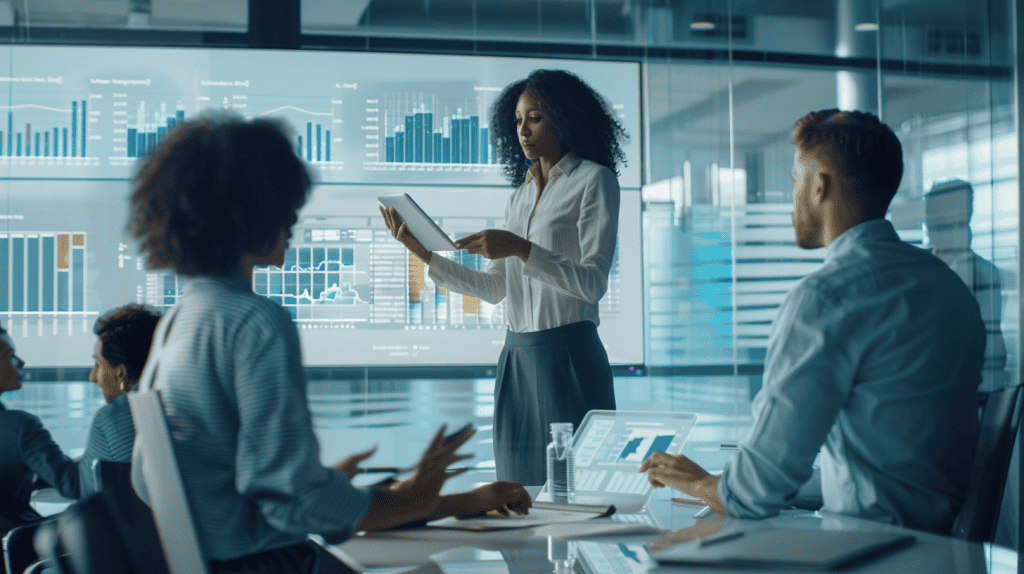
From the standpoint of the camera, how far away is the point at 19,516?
1.90 metres

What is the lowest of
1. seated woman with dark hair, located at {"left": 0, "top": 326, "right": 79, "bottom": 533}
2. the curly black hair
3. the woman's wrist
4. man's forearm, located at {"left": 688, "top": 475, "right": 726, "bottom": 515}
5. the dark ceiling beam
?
seated woman with dark hair, located at {"left": 0, "top": 326, "right": 79, "bottom": 533}

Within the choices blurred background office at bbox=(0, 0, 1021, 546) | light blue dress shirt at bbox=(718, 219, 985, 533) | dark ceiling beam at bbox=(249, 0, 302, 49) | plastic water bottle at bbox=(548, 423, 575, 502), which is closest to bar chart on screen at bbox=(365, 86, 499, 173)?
blurred background office at bbox=(0, 0, 1021, 546)

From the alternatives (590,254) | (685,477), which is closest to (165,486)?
(685,477)

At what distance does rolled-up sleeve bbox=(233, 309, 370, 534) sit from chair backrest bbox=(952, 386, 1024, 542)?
0.96 metres

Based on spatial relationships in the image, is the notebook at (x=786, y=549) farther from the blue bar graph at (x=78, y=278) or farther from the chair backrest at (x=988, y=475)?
the blue bar graph at (x=78, y=278)

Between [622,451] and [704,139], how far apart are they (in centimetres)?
286

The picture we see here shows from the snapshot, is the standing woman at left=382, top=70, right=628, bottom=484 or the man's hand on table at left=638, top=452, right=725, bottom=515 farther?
the standing woman at left=382, top=70, right=628, bottom=484

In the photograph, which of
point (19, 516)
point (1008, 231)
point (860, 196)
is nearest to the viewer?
point (860, 196)

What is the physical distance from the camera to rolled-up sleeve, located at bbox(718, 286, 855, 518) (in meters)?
1.20

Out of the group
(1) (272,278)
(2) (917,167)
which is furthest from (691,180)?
(1) (272,278)

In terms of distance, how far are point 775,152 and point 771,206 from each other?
27 centimetres

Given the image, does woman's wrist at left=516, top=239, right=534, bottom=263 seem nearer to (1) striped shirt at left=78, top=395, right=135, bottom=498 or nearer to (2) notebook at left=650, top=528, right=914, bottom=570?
(1) striped shirt at left=78, top=395, right=135, bottom=498

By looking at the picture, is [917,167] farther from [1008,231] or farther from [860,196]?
[860,196]

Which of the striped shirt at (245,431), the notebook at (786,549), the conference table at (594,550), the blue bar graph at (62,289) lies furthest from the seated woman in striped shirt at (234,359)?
the blue bar graph at (62,289)
